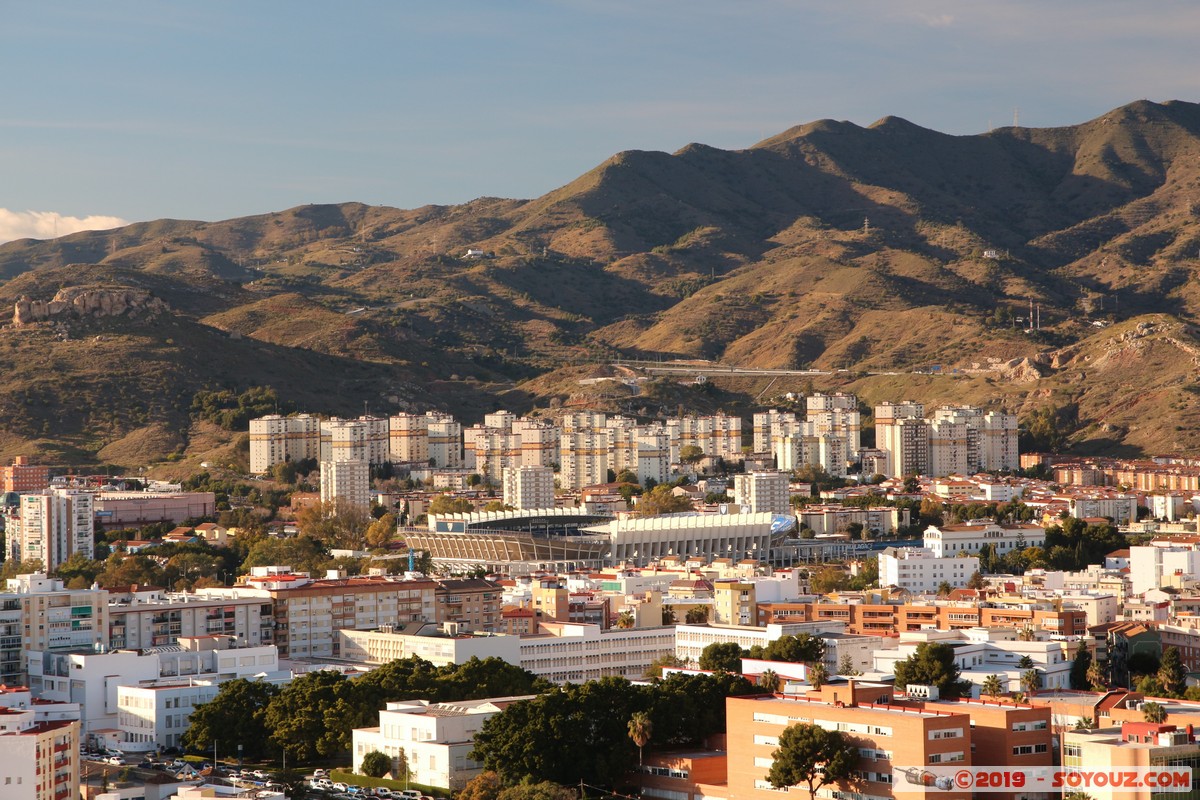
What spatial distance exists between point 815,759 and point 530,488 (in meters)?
51.5

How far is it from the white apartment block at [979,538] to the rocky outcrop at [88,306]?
4847cm

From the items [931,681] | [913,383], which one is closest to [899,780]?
[931,681]

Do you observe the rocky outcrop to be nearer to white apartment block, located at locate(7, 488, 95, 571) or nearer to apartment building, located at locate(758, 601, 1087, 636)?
white apartment block, located at locate(7, 488, 95, 571)

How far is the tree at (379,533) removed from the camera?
2689 inches

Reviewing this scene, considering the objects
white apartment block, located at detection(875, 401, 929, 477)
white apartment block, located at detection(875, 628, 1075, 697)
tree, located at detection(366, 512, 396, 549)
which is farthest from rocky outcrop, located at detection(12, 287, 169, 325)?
white apartment block, located at detection(875, 628, 1075, 697)

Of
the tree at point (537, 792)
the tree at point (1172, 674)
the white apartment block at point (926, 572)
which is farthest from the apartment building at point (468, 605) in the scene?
the tree at point (537, 792)

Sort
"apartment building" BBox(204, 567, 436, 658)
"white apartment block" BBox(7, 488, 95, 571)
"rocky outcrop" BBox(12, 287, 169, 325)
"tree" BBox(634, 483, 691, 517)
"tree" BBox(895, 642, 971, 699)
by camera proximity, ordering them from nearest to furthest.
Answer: "tree" BBox(895, 642, 971, 699) → "apartment building" BBox(204, 567, 436, 658) → "white apartment block" BBox(7, 488, 95, 571) → "tree" BBox(634, 483, 691, 517) → "rocky outcrop" BBox(12, 287, 169, 325)

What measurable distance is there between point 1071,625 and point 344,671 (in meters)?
15.0

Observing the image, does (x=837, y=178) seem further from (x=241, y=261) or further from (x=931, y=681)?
(x=931, y=681)

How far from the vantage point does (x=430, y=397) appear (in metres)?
107

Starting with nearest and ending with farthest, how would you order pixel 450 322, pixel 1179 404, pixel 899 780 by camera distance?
pixel 899 780, pixel 1179 404, pixel 450 322

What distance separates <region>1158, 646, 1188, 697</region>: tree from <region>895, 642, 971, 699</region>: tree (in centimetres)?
352

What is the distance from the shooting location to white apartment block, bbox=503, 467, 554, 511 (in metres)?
77.9

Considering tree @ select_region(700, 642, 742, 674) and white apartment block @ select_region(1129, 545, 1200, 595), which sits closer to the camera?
tree @ select_region(700, 642, 742, 674)
